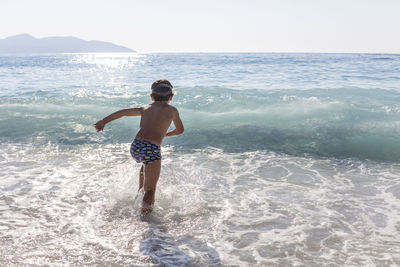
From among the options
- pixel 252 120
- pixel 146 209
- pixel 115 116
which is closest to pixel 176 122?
pixel 115 116

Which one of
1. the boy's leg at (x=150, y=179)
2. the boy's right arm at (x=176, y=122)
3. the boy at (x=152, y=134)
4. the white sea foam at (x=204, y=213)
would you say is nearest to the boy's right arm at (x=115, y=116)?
the boy at (x=152, y=134)

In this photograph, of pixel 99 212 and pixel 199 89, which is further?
pixel 199 89

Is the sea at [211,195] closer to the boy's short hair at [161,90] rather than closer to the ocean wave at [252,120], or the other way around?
the ocean wave at [252,120]

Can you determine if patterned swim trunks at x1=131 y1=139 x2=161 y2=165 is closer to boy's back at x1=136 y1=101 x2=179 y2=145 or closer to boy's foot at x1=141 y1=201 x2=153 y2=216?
boy's back at x1=136 y1=101 x2=179 y2=145

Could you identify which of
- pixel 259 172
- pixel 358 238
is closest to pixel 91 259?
pixel 358 238

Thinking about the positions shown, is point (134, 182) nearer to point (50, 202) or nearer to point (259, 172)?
point (50, 202)

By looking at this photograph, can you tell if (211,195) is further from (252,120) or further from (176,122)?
(252,120)

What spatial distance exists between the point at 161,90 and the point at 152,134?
547 millimetres

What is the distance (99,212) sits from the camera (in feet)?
14.1

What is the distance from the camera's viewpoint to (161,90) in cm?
429

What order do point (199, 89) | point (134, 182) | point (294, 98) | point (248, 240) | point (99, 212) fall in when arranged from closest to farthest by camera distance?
point (248, 240)
point (99, 212)
point (134, 182)
point (294, 98)
point (199, 89)

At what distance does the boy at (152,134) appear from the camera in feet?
14.0

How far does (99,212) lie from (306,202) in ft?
8.81

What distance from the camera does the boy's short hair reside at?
13.9 feet
